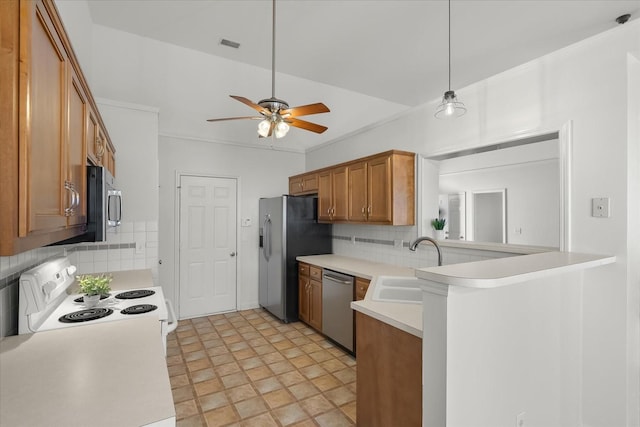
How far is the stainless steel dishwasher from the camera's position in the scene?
332 cm

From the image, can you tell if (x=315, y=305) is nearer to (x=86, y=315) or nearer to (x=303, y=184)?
(x=303, y=184)

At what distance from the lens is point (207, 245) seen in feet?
15.2

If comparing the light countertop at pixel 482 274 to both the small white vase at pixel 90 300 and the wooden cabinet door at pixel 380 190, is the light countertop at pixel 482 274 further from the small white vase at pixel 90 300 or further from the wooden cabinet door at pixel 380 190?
the small white vase at pixel 90 300

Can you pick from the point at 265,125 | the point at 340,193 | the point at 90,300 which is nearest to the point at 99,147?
the point at 90,300

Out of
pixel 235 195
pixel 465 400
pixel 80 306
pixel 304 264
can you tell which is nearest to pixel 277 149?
pixel 235 195

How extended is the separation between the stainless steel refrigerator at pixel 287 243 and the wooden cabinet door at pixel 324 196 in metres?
0.19

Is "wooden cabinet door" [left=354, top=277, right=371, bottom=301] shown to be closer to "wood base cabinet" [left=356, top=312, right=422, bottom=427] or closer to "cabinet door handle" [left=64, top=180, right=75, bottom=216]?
"wood base cabinet" [left=356, top=312, right=422, bottom=427]

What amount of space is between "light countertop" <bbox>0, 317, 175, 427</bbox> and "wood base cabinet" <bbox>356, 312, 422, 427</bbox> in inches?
44.4

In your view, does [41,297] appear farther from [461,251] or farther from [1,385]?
[461,251]

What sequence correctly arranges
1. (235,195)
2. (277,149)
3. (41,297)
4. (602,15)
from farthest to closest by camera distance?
1. (277,149)
2. (235,195)
3. (602,15)
4. (41,297)

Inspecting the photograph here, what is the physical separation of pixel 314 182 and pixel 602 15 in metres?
3.31

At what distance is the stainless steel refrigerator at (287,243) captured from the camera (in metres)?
4.30

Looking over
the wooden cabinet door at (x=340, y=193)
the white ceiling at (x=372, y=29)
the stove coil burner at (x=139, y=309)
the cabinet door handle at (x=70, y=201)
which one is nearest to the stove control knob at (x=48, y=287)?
the stove coil burner at (x=139, y=309)

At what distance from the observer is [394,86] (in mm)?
3951
